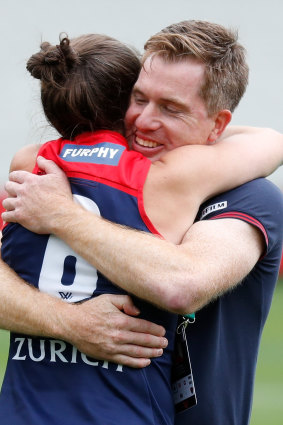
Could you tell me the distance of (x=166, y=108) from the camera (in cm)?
297

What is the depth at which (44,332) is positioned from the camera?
2.67m

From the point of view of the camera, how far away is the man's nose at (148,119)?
2922 mm

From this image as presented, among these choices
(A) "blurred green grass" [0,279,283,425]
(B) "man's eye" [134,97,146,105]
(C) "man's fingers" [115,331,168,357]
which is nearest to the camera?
(C) "man's fingers" [115,331,168,357]

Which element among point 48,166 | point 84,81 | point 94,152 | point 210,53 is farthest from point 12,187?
point 210,53

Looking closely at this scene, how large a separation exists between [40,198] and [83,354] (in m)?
0.53

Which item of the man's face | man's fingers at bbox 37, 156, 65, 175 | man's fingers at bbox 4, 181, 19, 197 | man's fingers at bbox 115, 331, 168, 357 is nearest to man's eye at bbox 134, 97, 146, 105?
the man's face

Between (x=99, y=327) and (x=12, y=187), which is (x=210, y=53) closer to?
(x=12, y=187)

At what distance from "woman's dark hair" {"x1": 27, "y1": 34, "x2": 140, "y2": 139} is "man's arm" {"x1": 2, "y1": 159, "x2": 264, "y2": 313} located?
0.30 m

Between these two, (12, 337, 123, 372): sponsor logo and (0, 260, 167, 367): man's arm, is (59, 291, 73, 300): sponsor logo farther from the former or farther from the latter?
(12, 337, 123, 372): sponsor logo

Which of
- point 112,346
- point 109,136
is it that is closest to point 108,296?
point 112,346

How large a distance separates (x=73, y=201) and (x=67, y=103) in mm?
369

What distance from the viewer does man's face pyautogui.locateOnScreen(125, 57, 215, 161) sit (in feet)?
9.61

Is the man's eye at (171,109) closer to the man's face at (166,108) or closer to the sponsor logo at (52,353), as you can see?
the man's face at (166,108)

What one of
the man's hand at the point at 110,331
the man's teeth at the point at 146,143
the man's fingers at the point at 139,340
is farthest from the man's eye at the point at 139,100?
the man's fingers at the point at 139,340
